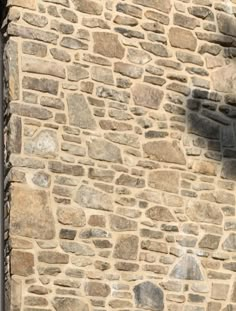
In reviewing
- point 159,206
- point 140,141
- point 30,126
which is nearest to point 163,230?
point 159,206

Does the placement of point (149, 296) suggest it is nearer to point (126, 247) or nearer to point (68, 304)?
point (126, 247)

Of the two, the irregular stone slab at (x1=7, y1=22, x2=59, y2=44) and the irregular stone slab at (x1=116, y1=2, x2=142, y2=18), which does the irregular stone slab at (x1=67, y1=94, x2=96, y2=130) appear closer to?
the irregular stone slab at (x1=7, y1=22, x2=59, y2=44)

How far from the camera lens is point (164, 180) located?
311 inches

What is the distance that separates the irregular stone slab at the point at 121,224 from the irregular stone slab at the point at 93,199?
88 millimetres

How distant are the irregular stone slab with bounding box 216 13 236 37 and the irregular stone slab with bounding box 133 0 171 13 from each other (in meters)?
0.52

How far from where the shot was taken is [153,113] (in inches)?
315

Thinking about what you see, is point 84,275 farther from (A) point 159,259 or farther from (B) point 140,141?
(B) point 140,141

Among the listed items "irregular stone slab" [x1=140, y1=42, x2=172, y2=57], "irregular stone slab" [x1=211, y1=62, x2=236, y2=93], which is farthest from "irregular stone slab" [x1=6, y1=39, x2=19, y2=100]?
"irregular stone slab" [x1=211, y1=62, x2=236, y2=93]

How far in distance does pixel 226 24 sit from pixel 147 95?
3.77ft

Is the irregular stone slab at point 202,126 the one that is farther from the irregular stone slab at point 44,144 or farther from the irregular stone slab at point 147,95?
the irregular stone slab at point 44,144

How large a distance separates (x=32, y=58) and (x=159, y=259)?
1884 millimetres

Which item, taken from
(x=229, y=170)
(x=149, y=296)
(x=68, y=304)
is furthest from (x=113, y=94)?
(x=68, y=304)

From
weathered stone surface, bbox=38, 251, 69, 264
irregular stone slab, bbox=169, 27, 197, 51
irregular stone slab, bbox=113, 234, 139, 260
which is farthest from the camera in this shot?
irregular stone slab, bbox=169, 27, 197, 51

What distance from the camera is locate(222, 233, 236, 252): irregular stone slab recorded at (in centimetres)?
804
